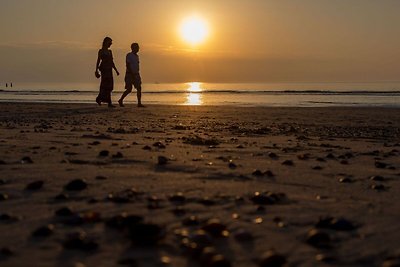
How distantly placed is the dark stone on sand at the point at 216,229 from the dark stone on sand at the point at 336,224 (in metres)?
0.57

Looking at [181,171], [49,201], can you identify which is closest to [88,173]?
[181,171]

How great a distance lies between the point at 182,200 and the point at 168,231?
2.61 feet

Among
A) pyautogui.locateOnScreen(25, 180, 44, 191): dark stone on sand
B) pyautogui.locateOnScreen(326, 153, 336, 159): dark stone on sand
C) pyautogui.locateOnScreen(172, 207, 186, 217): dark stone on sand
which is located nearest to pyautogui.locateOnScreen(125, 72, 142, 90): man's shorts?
pyautogui.locateOnScreen(326, 153, 336, 159): dark stone on sand

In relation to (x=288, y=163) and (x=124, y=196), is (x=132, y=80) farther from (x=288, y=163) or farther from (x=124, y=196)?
(x=124, y=196)

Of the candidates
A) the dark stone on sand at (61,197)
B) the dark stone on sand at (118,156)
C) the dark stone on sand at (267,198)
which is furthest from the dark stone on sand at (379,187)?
the dark stone on sand at (118,156)

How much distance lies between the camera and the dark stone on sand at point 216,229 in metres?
3.10

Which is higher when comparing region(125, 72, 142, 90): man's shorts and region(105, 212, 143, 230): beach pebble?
region(125, 72, 142, 90): man's shorts

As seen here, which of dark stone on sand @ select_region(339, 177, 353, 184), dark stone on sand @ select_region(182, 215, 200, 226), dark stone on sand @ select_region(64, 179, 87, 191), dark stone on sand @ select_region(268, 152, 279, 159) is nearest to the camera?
dark stone on sand @ select_region(182, 215, 200, 226)

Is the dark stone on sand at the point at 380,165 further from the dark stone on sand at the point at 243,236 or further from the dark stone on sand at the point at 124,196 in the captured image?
the dark stone on sand at the point at 243,236

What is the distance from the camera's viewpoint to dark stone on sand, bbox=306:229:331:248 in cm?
295

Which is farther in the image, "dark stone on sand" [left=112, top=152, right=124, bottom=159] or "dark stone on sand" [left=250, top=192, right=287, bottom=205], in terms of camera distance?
"dark stone on sand" [left=112, top=152, right=124, bottom=159]

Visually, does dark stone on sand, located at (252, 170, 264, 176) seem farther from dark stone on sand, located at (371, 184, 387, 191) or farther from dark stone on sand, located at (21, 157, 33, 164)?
dark stone on sand, located at (21, 157, 33, 164)

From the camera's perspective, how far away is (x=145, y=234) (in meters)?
2.94

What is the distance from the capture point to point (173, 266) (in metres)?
2.57
